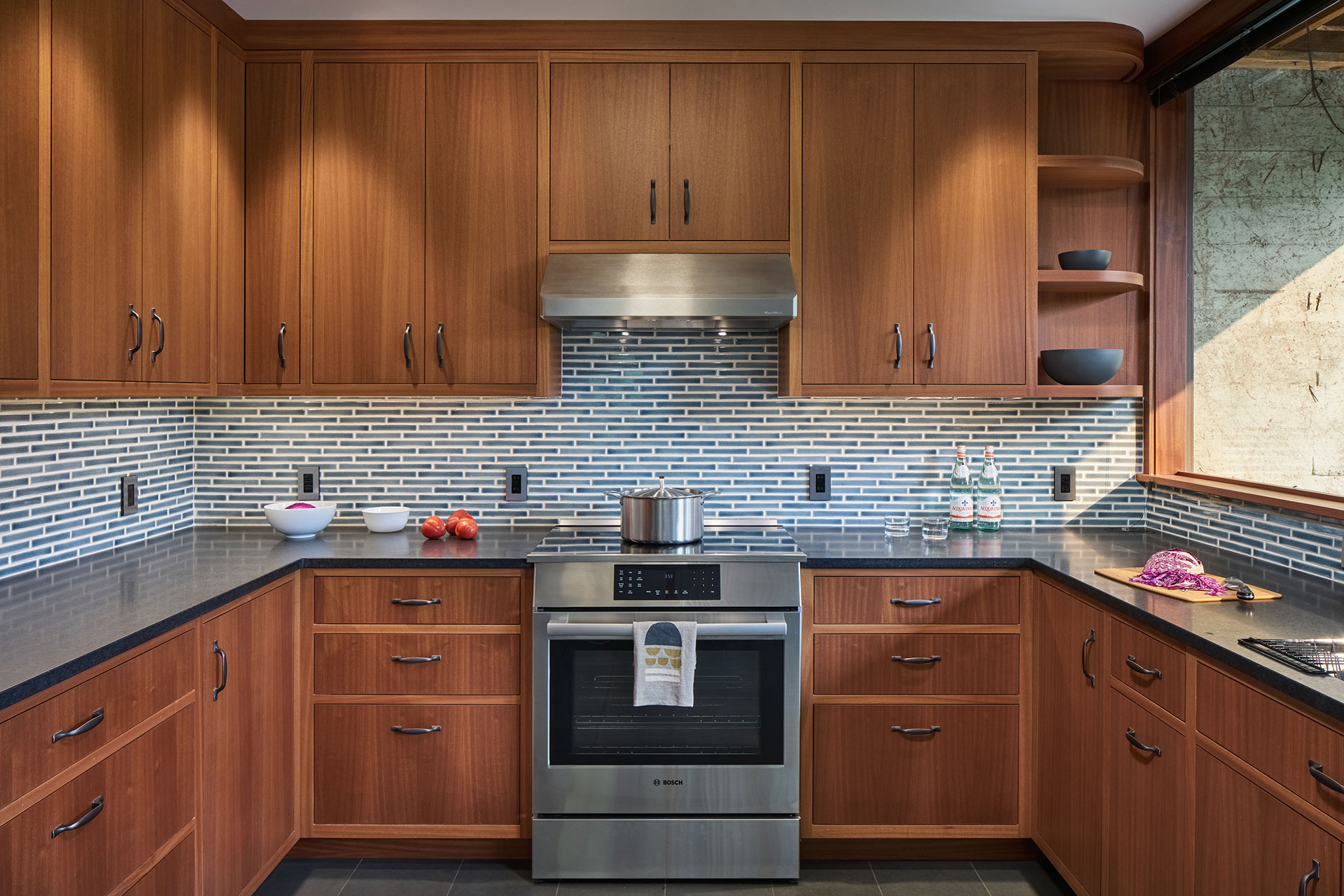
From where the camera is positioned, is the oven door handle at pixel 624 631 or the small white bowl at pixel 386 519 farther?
the small white bowl at pixel 386 519

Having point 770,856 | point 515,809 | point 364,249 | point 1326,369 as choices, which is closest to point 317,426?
point 364,249

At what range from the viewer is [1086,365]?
2943 mm

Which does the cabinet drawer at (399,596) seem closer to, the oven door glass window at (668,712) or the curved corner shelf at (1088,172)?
the oven door glass window at (668,712)

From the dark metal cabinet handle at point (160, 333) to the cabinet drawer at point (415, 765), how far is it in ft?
3.48

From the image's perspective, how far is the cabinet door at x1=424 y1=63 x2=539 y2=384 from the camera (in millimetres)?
2896

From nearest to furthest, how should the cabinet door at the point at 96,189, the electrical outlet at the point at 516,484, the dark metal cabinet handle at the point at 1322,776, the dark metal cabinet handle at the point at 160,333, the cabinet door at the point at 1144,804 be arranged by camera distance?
the dark metal cabinet handle at the point at 1322,776
the cabinet door at the point at 1144,804
the cabinet door at the point at 96,189
the dark metal cabinet handle at the point at 160,333
the electrical outlet at the point at 516,484

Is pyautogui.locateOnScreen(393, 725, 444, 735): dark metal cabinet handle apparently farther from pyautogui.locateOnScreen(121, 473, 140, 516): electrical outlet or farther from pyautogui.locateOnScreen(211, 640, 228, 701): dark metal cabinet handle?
pyautogui.locateOnScreen(121, 473, 140, 516): electrical outlet

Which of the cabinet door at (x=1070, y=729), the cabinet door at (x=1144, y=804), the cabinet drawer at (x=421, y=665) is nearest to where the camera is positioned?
the cabinet door at (x=1144, y=804)

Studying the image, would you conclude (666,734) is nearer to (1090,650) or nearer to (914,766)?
(914,766)

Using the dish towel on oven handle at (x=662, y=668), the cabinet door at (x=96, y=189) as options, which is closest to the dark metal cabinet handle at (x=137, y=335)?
the cabinet door at (x=96, y=189)

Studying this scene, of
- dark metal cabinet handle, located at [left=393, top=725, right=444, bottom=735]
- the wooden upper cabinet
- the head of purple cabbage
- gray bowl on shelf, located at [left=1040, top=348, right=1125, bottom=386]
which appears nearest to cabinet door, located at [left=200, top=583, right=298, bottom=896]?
dark metal cabinet handle, located at [left=393, top=725, right=444, bottom=735]

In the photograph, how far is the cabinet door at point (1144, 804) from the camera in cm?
185

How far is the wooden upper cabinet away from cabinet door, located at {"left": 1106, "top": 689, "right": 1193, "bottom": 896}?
257 cm

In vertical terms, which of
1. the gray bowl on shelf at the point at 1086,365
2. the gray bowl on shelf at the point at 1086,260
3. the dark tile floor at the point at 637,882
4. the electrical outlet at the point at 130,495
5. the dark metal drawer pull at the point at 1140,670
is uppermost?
the gray bowl on shelf at the point at 1086,260
